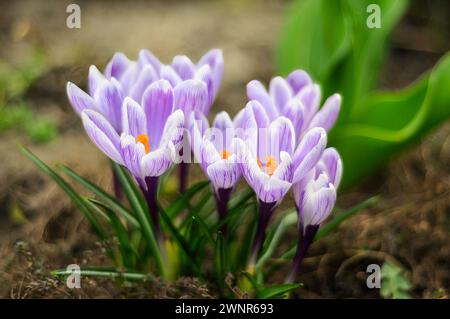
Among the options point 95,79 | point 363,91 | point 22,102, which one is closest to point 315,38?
point 363,91

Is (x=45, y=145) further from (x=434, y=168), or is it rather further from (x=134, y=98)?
(x=434, y=168)

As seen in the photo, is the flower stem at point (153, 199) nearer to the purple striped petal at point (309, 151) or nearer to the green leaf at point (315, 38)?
the purple striped petal at point (309, 151)

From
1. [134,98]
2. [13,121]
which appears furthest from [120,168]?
[13,121]

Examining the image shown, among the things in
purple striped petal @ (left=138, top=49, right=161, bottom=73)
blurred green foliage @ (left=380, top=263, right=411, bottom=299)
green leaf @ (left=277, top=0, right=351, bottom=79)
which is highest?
green leaf @ (left=277, top=0, right=351, bottom=79)

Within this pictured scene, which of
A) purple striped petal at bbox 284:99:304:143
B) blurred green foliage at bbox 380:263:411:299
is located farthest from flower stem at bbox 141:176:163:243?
blurred green foliage at bbox 380:263:411:299

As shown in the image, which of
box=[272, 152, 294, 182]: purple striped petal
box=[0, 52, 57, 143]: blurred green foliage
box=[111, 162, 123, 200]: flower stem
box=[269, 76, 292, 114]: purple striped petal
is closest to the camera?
box=[272, 152, 294, 182]: purple striped petal

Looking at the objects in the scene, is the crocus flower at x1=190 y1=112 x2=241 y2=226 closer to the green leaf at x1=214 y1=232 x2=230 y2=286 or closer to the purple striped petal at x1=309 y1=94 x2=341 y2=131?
the green leaf at x1=214 y1=232 x2=230 y2=286

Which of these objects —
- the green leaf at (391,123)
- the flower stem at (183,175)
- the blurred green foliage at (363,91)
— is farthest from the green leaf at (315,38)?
the flower stem at (183,175)
